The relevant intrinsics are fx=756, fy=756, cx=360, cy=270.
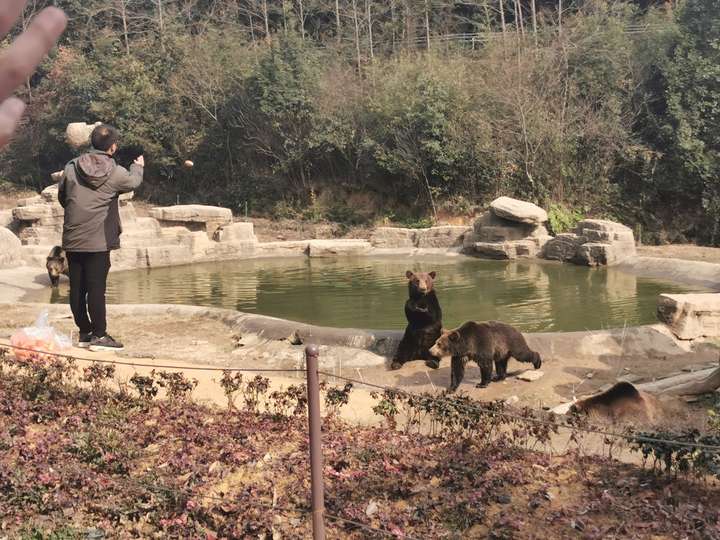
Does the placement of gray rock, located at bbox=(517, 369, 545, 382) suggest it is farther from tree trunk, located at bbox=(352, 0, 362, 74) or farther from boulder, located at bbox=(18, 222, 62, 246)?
tree trunk, located at bbox=(352, 0, 362, 74)

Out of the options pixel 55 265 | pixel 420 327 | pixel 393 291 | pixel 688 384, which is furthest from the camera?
pixel 55 265

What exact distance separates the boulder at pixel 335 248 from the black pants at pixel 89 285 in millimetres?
12613

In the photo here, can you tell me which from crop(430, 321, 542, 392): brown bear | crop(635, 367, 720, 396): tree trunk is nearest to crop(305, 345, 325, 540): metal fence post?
crop(430, 321, 542, 392): brown bear

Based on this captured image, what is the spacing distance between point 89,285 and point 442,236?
14.7 metres

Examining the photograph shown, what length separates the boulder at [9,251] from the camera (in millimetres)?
16047

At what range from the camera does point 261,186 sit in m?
31.2

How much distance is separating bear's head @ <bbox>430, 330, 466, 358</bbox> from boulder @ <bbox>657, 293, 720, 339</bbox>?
3.01m

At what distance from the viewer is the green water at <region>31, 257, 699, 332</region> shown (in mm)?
10396

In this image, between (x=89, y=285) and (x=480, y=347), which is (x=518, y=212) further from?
(x=89, y=285)

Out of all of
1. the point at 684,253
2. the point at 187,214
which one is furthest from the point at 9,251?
the point at 684,253

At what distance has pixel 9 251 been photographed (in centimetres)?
1623

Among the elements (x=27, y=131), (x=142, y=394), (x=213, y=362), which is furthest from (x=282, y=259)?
(x=27, y=131)

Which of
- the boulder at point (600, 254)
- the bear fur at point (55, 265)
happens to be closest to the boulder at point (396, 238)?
the boulder at point (600, 254)

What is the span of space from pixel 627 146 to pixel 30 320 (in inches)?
769
